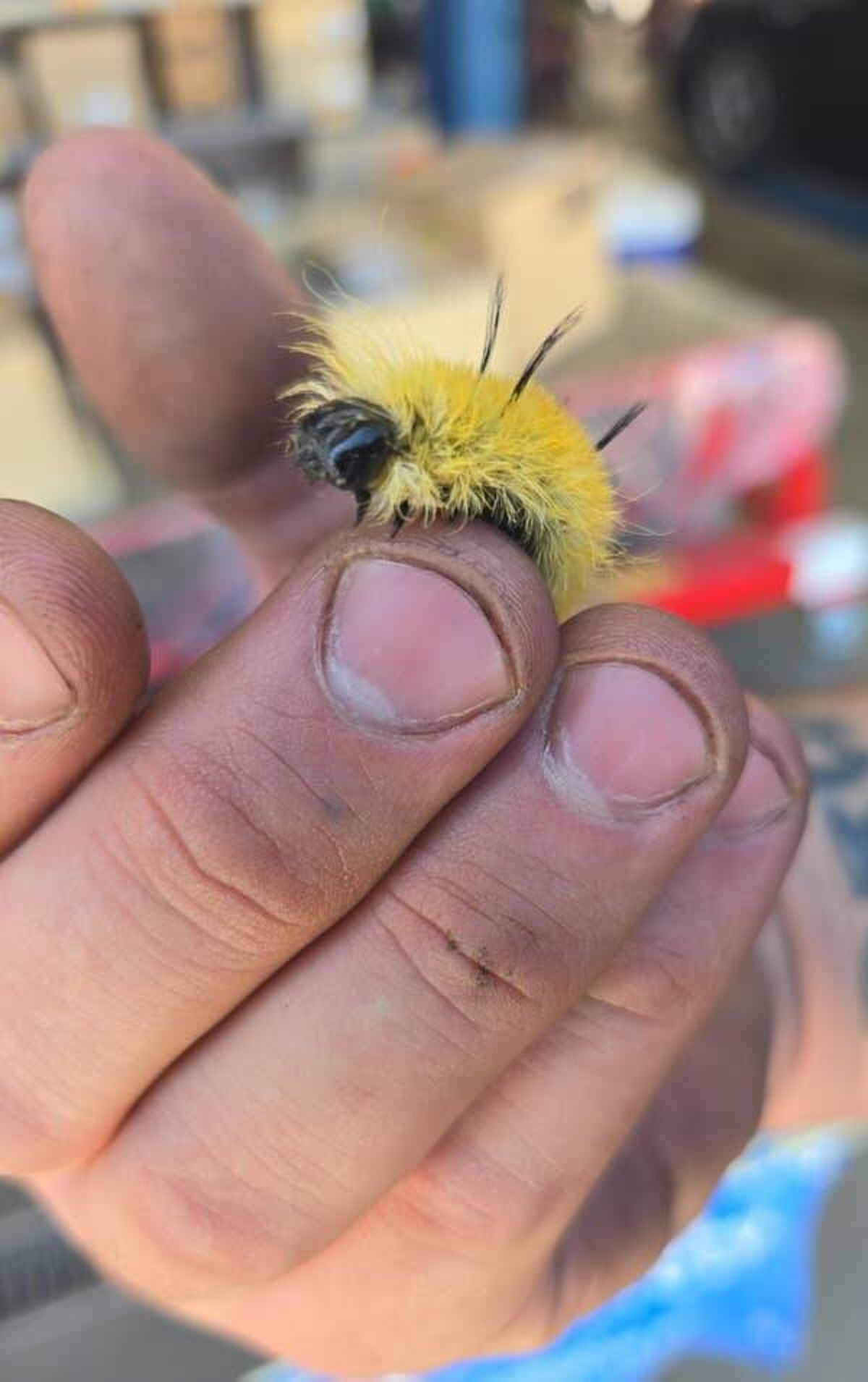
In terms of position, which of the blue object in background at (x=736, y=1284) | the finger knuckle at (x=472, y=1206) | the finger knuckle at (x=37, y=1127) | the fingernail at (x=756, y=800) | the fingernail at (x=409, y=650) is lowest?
the blue object in background at (x=736, y=1284)

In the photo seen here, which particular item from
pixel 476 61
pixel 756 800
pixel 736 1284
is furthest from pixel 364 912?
pixel 476 61

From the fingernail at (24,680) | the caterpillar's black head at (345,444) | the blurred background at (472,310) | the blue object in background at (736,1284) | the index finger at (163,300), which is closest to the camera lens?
the fingernail at (24,680)

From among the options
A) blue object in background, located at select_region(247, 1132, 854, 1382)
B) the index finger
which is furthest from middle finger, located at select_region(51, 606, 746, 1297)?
blue object in background, located at select_region(247, 1132, 854, 1382)

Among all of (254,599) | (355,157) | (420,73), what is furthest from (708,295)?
(420,73)

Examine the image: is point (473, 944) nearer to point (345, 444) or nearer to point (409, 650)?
point (409, 650)

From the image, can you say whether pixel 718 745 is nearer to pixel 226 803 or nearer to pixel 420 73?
pixel 226 803

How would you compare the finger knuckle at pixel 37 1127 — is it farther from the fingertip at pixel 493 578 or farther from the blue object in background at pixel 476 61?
the blue object in background at pixel 476 61

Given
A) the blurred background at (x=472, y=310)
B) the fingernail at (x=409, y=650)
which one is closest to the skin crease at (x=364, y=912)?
the fingernail at (x=409, y=650)
